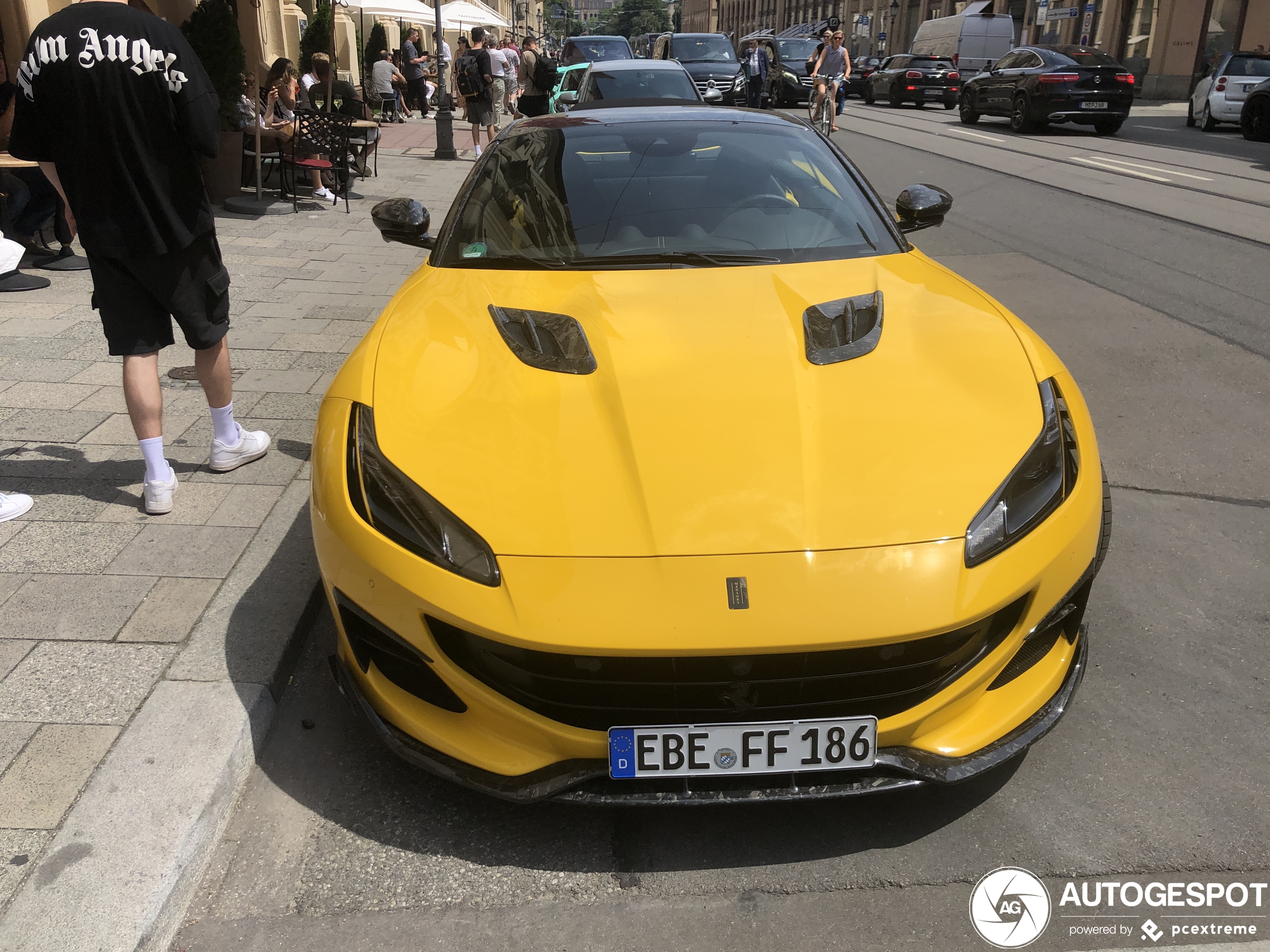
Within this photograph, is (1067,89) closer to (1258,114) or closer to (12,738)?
(1258,114)

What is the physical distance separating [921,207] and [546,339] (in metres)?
1.84

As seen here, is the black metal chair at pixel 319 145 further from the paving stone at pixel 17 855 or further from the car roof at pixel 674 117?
the paving stone at pixel 17 855

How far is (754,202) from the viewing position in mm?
3648

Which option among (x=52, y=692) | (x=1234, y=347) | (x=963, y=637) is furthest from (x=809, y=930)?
(x=1234, y=347)

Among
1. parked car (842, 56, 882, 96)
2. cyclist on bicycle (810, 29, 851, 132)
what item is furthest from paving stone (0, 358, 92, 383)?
parked car (842, 56, 882, 96)

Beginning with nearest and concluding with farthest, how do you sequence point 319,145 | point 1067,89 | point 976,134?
point 319,145
point 1067,89
point 976,134

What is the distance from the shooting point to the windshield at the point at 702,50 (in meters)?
25.6

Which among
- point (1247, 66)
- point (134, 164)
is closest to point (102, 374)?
point (134, 164)

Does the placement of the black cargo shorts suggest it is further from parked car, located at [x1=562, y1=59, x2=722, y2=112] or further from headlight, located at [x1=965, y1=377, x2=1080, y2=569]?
parked car, located at [x1=562, y1=59, x2=722, y2=112]

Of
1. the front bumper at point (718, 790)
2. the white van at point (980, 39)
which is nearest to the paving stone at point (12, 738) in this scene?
the front bumper at point (718, 790)

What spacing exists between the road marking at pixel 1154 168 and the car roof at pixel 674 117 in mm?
11782

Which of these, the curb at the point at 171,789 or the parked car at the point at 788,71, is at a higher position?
the parked car at the point at 788,71

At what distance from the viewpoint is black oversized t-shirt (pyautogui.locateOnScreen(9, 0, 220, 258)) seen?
3.49m

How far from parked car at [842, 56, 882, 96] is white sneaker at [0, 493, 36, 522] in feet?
112
